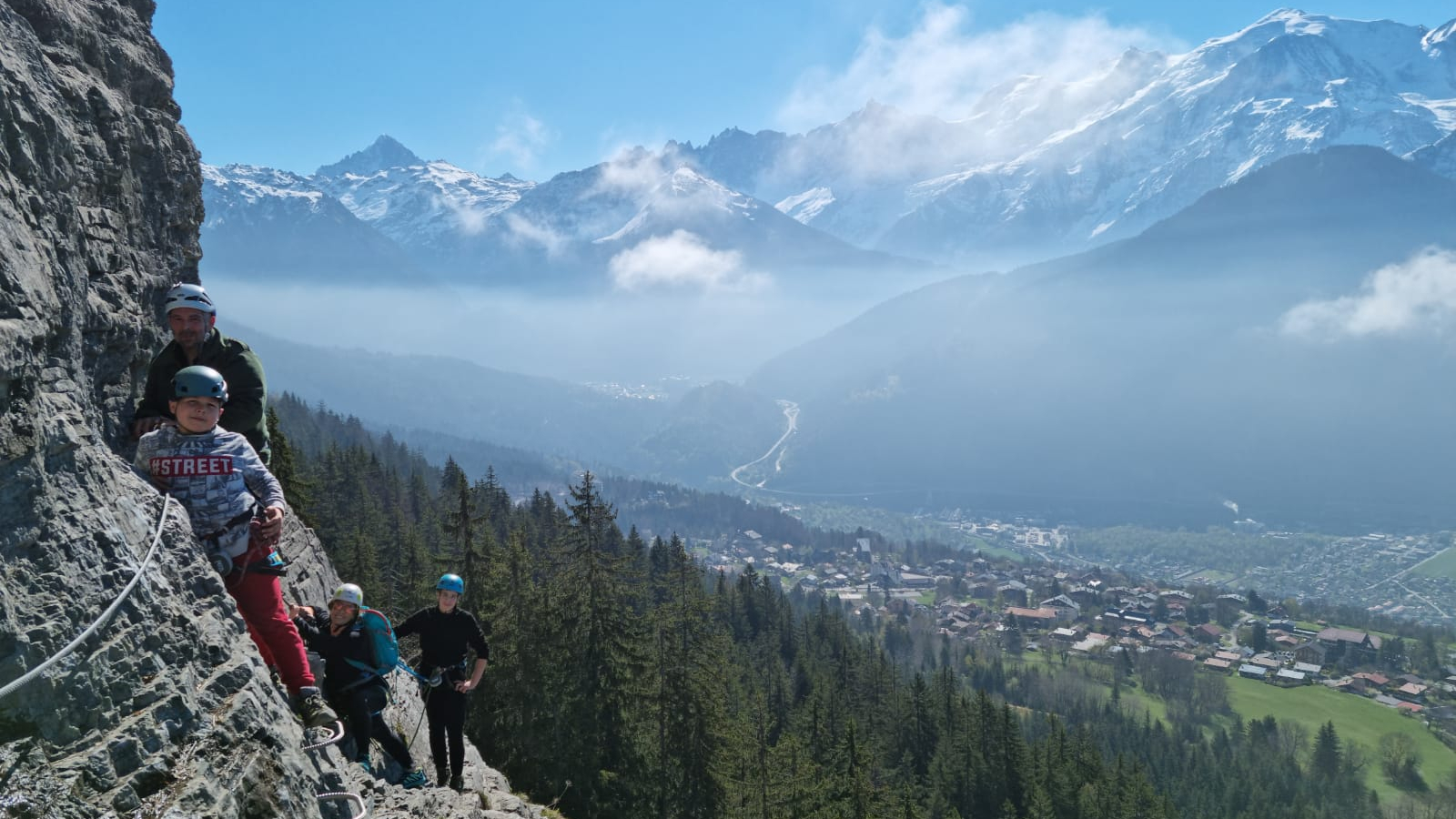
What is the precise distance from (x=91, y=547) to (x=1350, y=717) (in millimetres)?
130954

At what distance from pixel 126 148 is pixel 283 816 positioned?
302 inches

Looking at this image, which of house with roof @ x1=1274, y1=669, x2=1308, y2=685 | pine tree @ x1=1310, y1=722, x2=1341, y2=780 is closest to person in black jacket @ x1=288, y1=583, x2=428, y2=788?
pine tree @ x1=1310, y1=722, x2=1341, y2=780

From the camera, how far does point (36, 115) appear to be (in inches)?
266

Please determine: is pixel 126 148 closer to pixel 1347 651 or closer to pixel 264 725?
pixel 264 725

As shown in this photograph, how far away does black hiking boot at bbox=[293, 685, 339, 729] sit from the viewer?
7527 mm

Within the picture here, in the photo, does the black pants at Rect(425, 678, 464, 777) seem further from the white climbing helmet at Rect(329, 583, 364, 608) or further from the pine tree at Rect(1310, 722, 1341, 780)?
the pine tree at Rect(1310, 722, 1341, 780)

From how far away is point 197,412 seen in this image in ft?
21.8

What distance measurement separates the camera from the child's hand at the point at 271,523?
272 inches

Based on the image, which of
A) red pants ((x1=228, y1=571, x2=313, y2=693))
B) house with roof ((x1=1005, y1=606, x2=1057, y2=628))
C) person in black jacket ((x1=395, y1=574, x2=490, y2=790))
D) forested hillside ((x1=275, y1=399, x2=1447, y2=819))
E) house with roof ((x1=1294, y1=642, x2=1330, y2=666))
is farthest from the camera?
house with roof ((x1=1005, y1=606, x2=1057, y2=628))

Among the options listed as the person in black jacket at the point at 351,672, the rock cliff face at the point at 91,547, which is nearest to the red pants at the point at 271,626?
the rock cliff face at the point at 91,547

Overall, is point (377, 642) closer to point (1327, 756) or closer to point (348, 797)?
point (348, 797)

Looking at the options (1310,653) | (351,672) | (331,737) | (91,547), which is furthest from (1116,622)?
(91,547)

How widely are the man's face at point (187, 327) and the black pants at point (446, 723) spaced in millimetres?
5158

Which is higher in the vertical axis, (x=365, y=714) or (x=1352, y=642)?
(x=365, y=714)
